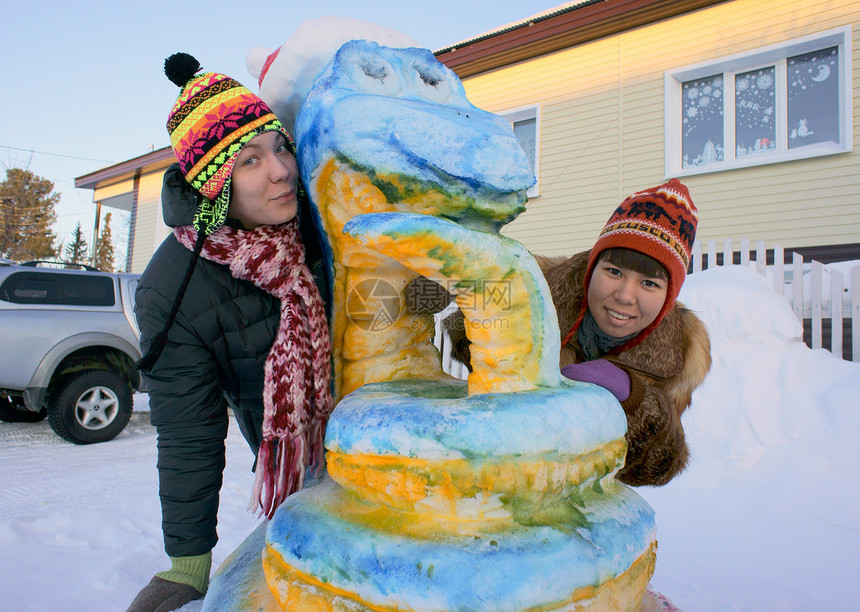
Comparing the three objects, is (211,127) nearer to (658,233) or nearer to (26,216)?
(658,233)

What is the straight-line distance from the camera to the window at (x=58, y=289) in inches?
188

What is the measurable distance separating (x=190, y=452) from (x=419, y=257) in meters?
0.89

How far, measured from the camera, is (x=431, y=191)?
1.01 m

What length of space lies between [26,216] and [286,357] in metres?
Result: 30.8

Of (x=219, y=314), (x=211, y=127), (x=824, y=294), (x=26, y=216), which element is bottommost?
(x=219, y=314)

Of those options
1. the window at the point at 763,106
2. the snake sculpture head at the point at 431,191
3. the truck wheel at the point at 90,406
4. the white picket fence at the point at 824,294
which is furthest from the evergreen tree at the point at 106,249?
the snake sculpture head at the point at 431,191

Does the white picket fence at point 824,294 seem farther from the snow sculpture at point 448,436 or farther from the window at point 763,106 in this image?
the snow sculpture at point 448,436

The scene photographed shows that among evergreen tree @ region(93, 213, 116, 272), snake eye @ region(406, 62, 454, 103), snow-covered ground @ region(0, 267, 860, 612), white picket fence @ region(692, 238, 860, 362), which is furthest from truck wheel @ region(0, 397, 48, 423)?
evergreen tree @ region(93, 213, 116, 272)

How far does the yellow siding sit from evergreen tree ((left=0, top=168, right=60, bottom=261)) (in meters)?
14.2

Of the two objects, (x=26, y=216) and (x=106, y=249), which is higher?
(x=26, y=216)

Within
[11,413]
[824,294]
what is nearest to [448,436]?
[824,294]

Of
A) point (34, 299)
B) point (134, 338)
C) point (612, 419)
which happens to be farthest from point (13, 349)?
point (612, 419)

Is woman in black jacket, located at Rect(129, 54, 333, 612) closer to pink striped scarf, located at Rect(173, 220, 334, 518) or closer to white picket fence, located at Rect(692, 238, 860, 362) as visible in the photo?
pink striped scarf, located at Rect(173, 220, 334, 518)

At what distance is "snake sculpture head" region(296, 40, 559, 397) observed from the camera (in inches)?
35.9
